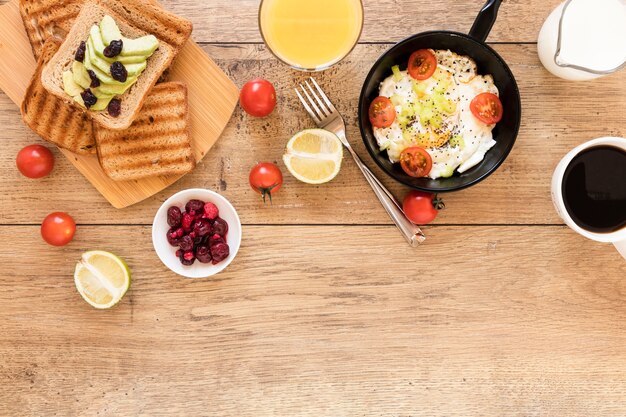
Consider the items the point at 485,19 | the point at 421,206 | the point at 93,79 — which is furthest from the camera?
the point at 421,206

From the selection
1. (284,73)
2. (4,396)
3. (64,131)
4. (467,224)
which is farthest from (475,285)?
(4,396)

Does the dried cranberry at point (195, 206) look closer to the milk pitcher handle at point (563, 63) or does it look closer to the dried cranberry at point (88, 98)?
the dried cranberry at point (88, 98)

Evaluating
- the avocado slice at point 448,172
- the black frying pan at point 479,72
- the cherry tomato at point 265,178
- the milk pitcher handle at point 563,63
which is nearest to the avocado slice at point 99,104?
the cherry tomato at point 265,178

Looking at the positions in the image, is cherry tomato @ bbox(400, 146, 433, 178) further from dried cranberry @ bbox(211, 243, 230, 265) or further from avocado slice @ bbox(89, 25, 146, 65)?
avocado slice @ bbox(89, 25, 146, 65)

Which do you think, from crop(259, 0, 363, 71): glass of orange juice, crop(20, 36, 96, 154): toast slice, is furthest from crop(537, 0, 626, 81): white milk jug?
crop(20, 36, 96, 154): toast slice

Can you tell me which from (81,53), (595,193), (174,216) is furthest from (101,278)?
(595,193)

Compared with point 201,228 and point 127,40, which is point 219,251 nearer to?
point 201,228
